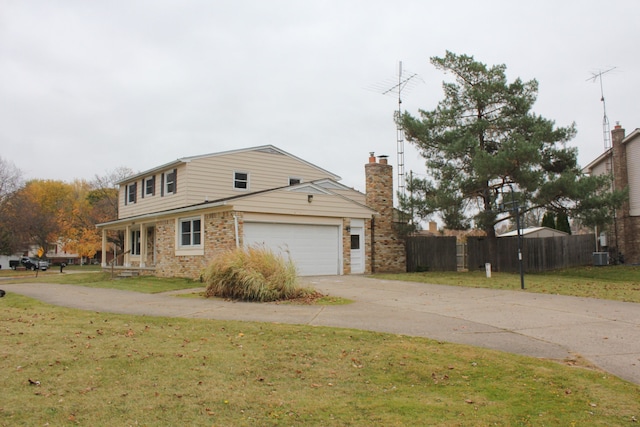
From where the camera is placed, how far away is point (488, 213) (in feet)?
A: 68.5

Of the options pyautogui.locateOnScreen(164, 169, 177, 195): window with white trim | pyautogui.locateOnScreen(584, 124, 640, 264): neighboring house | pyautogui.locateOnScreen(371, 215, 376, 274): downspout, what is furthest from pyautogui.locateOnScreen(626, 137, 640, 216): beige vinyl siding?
pyautogui.locateOnScreen(164, 169, 177, 195): window with white trim

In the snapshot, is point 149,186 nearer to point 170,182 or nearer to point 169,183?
point 169,183

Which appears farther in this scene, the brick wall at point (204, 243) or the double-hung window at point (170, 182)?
the double-hung window at point (170, 182)

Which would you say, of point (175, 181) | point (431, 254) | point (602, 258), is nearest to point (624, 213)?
point (602, 258)

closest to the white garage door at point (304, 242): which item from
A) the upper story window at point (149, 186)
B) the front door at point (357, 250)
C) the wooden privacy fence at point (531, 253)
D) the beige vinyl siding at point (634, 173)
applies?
the front door at point (357, 250)

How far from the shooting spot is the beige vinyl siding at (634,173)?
82.8 feet

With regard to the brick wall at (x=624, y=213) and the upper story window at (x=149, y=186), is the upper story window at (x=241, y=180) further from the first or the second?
the brick wall at (x=624, y=213)

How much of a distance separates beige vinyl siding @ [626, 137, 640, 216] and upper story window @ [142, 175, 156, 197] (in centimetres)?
2491

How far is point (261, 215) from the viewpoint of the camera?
18188 millimetres

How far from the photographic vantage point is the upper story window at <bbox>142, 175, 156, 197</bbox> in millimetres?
25344

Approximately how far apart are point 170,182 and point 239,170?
133 inches

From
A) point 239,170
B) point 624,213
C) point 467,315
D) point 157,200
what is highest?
point 239,170

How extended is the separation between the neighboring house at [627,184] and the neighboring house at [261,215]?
12.9m

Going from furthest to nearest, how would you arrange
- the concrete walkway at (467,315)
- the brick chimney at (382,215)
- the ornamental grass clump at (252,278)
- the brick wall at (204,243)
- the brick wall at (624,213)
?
the brick wall at (624,213), the brick chimney at (382,215), the brick wall at (204,243), the ornamental grass clump at (252,278), the concrete walkway at (467,315)
